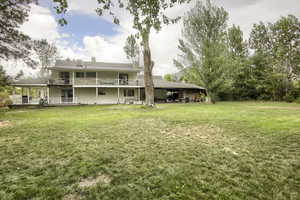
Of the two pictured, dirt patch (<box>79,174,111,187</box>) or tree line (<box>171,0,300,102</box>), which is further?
tree line (<box>171,0,300,102</box>)

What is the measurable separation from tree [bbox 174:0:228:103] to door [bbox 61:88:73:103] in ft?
49.7

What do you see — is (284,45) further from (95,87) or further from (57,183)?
(57,183)

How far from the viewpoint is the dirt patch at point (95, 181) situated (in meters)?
2.57

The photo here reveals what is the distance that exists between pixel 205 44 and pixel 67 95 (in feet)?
60.7

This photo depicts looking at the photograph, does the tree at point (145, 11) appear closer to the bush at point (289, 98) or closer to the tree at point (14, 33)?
the tree at point (14, 33)

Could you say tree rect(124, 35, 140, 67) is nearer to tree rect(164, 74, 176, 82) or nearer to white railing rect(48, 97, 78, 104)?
tree rect(164, 74, 176, 82)

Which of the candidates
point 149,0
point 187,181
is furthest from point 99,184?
point 149,0

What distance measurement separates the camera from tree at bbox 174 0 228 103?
19109 millimetres

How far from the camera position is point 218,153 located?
150 inches

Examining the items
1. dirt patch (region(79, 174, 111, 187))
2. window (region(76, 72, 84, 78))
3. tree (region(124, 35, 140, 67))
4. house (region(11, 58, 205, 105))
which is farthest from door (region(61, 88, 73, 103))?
dirt patch (region(79, 174, 111, 187))

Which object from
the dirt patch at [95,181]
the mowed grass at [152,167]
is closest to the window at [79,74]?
the mowed grass at [152,167]

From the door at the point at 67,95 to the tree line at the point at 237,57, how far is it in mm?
14363

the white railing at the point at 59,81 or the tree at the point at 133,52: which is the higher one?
the tree at the point at 133,52

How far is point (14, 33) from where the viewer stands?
12.4 meters
